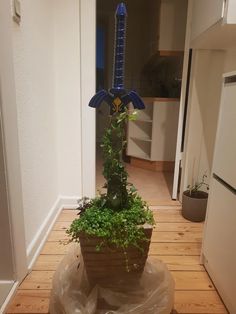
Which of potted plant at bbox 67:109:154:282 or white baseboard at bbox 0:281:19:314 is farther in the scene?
white baseboard at bbox 0:281:19:314

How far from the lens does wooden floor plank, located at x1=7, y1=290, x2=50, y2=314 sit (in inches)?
47.1

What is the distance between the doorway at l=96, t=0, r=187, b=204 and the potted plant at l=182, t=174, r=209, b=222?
39 centimetres

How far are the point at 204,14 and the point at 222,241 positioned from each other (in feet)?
4.74

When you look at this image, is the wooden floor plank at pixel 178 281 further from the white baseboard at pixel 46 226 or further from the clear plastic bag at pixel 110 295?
the clear plastic bag at pixel 110 295

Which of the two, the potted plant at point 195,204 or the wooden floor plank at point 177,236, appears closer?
the wooden floor plank at point 177,236

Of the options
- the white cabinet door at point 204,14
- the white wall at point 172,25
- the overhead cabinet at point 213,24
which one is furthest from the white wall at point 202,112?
the white wall at point 172,25

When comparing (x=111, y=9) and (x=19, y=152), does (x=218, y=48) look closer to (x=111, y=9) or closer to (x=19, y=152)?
(x=19, y=152)

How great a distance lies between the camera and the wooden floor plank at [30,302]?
1195 mm

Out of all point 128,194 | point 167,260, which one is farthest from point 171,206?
point 128,194

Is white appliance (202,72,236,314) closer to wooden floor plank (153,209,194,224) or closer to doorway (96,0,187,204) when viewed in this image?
wooden floor plank (153,209,194,224)

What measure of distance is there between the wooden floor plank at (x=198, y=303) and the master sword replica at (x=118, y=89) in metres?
0.98

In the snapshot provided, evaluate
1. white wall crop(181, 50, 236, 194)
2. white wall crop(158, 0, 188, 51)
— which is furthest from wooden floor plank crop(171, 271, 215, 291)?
white wall crop(158, 0, 188, 51)

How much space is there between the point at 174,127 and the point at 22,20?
7.58 ft

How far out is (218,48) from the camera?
2031 mm
